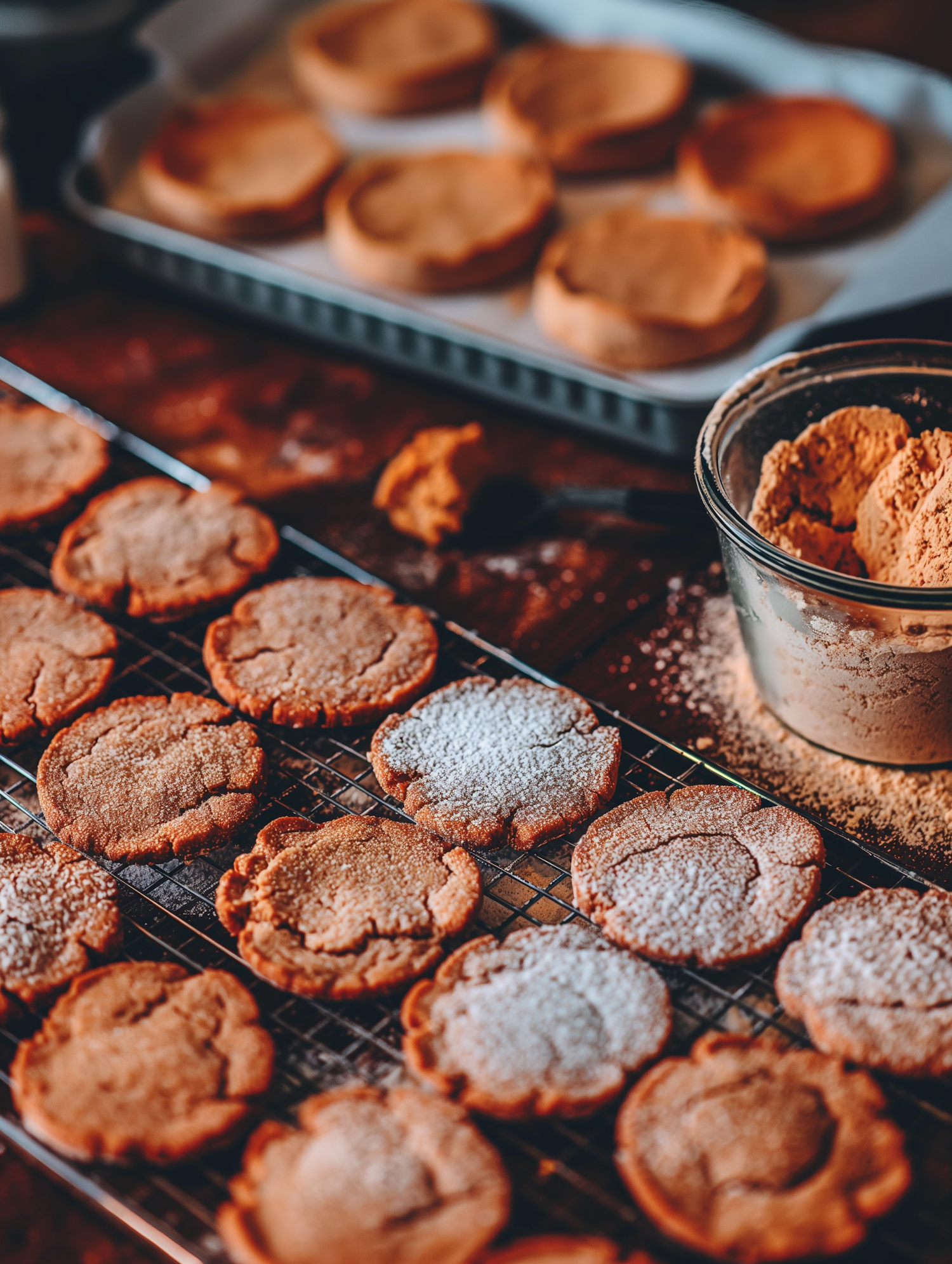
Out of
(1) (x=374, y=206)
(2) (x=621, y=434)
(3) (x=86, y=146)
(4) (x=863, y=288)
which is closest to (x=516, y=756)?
(2) (x=621, y=434)

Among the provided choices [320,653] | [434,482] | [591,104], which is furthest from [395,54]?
[320,653]

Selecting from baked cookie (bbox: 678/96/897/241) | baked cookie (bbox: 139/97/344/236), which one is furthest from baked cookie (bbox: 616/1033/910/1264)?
baked cookie (bbox: 139/97/344/236)

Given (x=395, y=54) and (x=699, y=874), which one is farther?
(x=395, y=54)

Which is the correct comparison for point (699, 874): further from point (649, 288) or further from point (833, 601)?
point (649, 288)

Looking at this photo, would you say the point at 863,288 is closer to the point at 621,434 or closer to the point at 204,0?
the point at 621,434

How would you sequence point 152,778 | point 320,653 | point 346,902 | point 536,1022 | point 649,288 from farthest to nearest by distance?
point 649,288
point 320,653
point 152,778
point 346,902
point 536,1022

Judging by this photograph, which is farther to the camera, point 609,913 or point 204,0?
point 204,0
